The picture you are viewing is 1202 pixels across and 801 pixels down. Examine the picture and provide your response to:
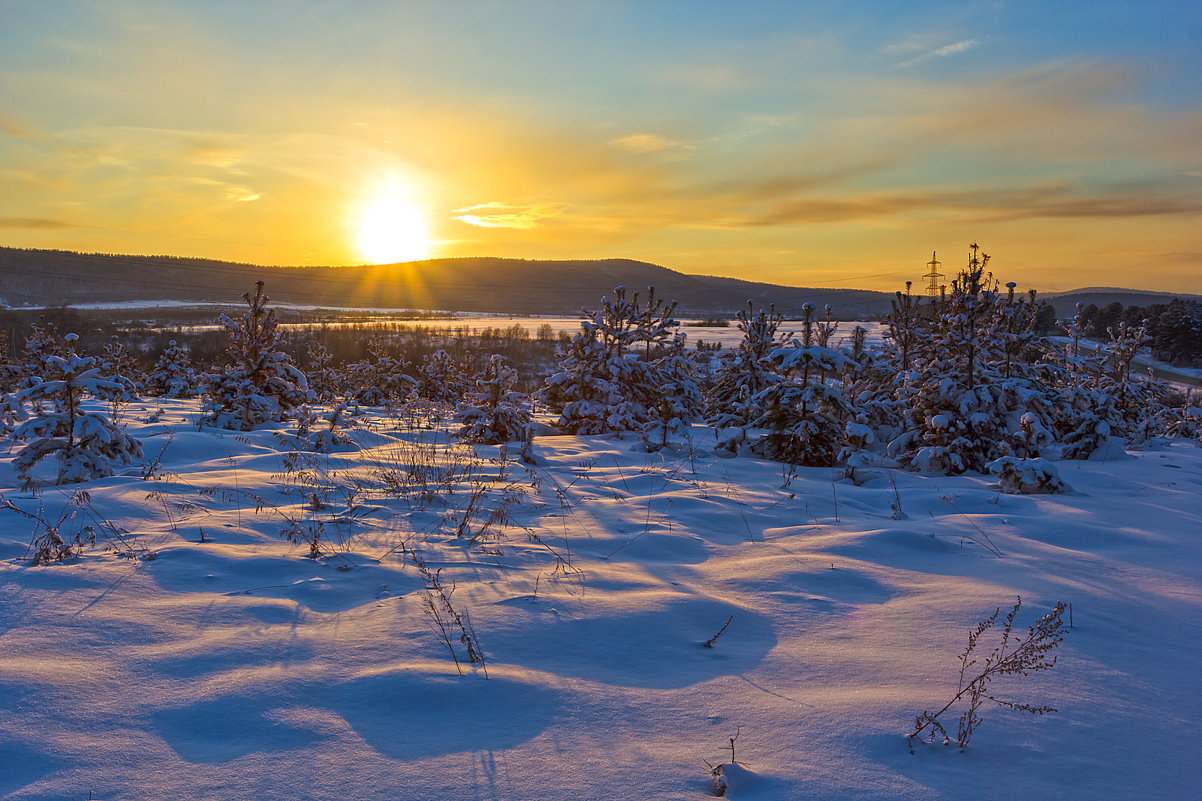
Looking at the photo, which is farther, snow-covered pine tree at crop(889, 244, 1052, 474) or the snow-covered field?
snow-covered pine tree at crop(889, 244, 1052, 474)

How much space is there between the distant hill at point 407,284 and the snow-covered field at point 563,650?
349 ft

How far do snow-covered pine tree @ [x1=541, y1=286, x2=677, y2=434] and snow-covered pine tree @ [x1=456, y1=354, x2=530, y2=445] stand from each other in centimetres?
225

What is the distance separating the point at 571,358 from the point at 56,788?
12.4 metres

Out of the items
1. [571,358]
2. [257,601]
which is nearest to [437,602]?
[257,601]

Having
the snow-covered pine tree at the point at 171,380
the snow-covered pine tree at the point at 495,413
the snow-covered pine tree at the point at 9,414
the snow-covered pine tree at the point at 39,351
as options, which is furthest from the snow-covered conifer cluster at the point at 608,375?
the snow-covered pine tree at the point at 171,380

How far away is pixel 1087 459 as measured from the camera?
10.7m

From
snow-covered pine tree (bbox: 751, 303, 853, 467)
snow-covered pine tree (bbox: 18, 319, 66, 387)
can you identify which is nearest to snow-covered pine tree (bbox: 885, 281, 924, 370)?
snow-covered pine tree (bbox: 751, 303, 853, 467)

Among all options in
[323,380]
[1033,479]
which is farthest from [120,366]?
[1033,479]

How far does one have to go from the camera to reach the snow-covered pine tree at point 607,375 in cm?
1285

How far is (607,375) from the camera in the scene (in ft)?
43.9

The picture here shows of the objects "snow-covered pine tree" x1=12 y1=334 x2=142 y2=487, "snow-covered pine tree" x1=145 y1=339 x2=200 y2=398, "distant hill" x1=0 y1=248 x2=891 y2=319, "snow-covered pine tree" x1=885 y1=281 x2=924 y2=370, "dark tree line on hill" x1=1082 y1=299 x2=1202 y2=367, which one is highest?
"distant hill" x1=0 y1=248 x2=891 y2=319

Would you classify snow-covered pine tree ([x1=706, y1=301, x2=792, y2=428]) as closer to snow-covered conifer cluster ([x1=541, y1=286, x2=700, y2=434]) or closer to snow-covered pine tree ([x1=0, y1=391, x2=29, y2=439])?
snow-covered conifer cluster ([x1=541, y1=286, x2=700, y2=434])

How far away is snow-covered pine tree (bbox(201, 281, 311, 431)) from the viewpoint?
34.3ft

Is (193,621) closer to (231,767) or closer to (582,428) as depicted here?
(231,767)
